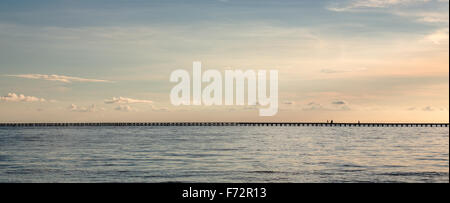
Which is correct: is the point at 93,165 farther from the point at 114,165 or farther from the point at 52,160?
the point at 52,160
